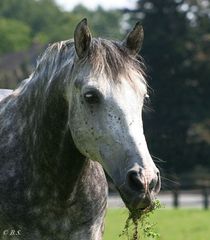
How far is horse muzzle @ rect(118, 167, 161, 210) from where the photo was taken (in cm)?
472

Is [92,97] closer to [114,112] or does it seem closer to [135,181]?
[114,112]

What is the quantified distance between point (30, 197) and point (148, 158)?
115 cm

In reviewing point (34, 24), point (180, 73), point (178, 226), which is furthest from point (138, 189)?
point (34, 24)

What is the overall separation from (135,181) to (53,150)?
42.1 inches

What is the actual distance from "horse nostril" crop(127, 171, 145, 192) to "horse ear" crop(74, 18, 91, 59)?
102 centimetres

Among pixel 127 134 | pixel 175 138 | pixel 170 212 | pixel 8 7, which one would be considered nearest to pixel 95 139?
pixel 127 134

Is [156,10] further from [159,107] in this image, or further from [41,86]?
[41,86]

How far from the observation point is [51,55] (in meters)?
5.89

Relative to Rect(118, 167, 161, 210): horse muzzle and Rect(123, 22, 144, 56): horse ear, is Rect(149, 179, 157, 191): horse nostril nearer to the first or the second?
Rect(118, 167, 161, 210): horse muzzle

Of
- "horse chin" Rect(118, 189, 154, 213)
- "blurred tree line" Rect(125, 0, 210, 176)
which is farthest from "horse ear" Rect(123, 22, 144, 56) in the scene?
"blurred tree line" Rect(125, 0, 210, 176)

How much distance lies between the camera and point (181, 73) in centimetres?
4638

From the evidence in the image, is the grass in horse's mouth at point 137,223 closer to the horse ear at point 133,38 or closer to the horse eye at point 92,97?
the horse eye at point 92,97

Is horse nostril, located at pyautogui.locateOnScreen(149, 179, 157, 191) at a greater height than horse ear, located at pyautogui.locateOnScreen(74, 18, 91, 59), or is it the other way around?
horse ear, located at pyautogui.locateOnScreen(74, 18, 91, 59)

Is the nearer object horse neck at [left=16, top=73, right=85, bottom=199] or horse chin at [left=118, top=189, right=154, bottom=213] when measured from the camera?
horse chin at [left=118, top=189, right=154, bottom=213]
